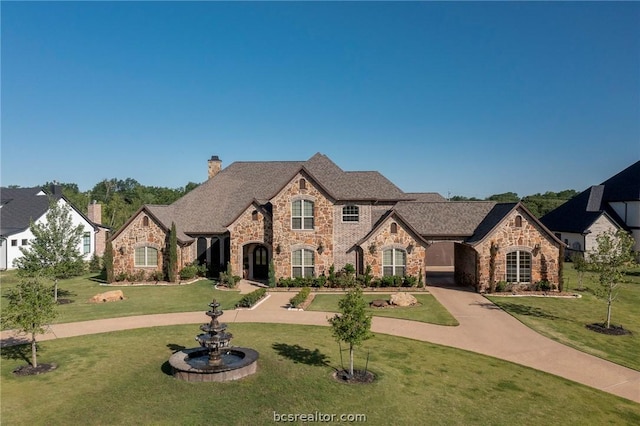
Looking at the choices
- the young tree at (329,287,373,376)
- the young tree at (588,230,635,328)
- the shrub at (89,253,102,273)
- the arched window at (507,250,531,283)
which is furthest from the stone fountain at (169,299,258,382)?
the shrub at (89,253,102,273)

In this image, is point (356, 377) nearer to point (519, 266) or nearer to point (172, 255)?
point (519, 266)

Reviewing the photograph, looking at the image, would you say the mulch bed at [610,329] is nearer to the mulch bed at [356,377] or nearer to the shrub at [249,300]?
the mulch bed at [356,377]

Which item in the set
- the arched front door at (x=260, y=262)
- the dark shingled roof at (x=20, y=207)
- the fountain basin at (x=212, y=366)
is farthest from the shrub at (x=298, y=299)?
the dark shingled roof at (x=20, y=207)

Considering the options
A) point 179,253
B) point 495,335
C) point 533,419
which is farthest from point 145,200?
point 533,419

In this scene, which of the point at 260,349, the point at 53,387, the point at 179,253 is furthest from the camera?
the point at 179,253

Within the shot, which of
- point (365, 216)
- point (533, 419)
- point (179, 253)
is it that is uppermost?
point (365, 216)

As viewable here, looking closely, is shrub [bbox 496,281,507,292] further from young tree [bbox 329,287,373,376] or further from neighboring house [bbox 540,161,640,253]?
neighboring house [bbox 540,161,640,253]

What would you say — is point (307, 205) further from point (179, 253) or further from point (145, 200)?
point (145, 200)
